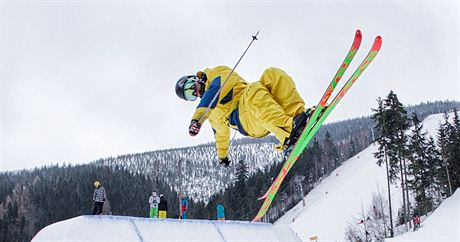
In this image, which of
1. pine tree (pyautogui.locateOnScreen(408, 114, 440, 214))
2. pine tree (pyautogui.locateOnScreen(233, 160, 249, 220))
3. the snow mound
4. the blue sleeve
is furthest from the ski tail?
pine tree (pyautogui.locateOnScreen(233, 160, 249, 220))

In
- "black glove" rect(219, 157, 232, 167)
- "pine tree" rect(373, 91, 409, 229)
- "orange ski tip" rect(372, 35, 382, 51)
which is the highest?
"pine tree" rect(373, 91, 409, 229)

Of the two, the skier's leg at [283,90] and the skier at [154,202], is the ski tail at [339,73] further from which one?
the skier at [154,202]

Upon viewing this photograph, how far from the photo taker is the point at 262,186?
62.6 m

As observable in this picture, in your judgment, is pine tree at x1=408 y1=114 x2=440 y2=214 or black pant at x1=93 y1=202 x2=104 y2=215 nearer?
black pant at x1=93 y1=202 x2=104 y2=215

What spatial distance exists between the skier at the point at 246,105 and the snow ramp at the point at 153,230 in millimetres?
812

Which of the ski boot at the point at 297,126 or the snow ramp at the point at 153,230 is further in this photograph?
the ski boot at the point at 297,126

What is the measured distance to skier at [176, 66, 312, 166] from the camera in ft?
14.6

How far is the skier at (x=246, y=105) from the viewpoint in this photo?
175 inches

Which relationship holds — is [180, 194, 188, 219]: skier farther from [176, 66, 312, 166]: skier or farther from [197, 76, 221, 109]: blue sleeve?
[197, 76, 221, 109]: blue sleeve

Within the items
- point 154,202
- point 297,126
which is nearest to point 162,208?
point 154,202

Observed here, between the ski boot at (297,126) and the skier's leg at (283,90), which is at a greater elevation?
the skier's leg at (283,90)

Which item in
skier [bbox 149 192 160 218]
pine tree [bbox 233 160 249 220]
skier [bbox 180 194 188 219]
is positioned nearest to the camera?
skier [bbox 149 192 160 218]

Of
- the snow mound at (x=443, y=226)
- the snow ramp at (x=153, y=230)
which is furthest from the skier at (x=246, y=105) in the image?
the snow mound at (x=443, y=226)

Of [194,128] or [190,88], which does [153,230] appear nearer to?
[194,128]
